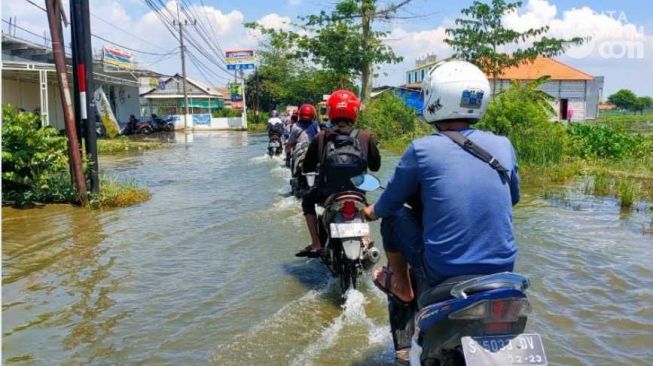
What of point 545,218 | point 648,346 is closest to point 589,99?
point 545,218

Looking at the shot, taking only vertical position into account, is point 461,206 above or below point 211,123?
above

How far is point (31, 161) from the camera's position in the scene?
10211 millimetres

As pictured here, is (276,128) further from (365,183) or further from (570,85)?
(570,85)

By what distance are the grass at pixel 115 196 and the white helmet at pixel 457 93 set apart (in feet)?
28.9

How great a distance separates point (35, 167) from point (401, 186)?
29.6 feet

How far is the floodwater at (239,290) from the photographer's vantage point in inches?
181

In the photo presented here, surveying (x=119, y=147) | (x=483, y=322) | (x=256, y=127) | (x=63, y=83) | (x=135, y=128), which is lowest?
(x=256, y=127)

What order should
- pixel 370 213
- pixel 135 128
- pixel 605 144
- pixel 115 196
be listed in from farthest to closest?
1. pixel 135 128
2. pixel 605 144
3. pixel 115 196
4. pixel 370 213

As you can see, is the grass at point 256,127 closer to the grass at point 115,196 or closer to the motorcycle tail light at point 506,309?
the grass at point 115,196

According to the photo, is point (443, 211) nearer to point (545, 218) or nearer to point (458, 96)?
point (458, 96)

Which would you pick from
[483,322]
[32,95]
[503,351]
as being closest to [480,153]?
[483,322]

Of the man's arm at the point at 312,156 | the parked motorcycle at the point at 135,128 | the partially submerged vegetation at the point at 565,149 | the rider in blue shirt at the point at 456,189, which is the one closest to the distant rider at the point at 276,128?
the partially submerged vegetation at the point at 565,149

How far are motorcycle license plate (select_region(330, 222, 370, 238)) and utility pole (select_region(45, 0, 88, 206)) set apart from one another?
21.2ft

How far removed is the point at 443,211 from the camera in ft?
9.46
